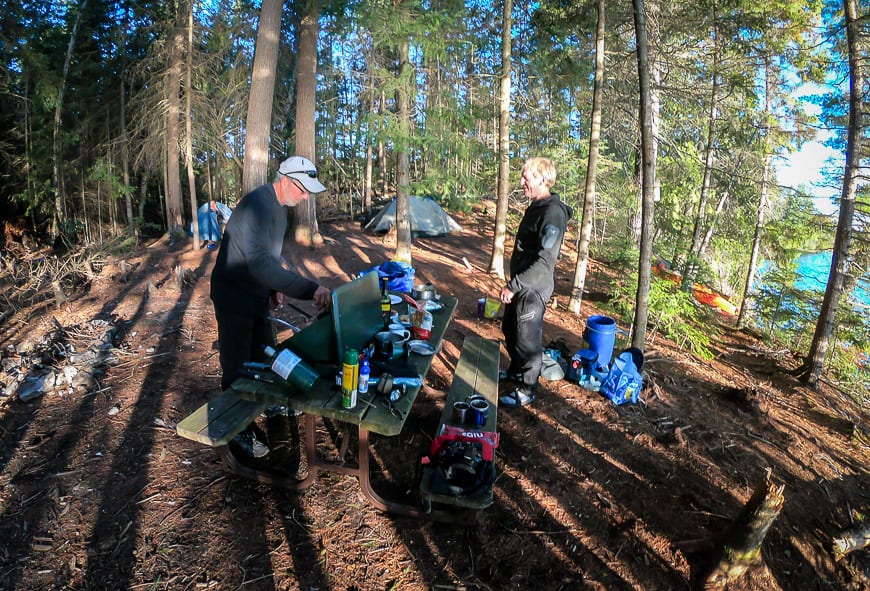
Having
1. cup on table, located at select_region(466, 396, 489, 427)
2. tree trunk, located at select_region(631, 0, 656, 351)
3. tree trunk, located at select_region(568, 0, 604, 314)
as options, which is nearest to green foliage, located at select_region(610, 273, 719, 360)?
tree trunk, located at select_region(568, 0, 604, 314)

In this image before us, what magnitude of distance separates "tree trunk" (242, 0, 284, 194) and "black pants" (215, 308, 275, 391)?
→ 19.4 ft

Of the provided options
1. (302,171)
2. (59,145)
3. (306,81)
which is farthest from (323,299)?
(59,145)

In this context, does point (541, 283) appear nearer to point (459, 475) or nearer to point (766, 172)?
point (459, 475)

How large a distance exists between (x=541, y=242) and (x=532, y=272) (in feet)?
0.93

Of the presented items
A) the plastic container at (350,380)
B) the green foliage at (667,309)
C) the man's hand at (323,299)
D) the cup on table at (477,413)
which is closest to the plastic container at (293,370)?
the plastic container at (350,380)

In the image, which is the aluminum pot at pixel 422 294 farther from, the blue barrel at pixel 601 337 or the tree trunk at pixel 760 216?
the tree trunk at pixel 760 216

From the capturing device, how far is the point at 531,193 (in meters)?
4.05

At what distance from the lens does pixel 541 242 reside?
3932 mm

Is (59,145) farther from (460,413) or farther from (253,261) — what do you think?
(460,413)

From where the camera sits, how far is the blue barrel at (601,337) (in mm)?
4941

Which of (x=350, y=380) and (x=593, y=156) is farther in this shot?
(x=593, y=156)

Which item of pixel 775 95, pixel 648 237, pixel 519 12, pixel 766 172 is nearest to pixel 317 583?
pixel 648 237

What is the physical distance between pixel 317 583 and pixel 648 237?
15.9ft

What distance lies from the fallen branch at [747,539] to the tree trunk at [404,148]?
7227 mm
